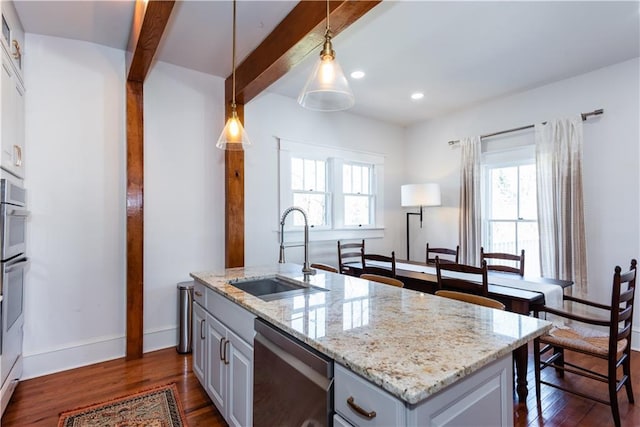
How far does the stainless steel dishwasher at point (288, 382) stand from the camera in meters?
1.15

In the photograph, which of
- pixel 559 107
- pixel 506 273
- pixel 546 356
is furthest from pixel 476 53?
pixel 546 356

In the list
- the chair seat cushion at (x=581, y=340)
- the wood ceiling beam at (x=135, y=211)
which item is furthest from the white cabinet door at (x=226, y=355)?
the chair seat cushion at (x=581, y=340)

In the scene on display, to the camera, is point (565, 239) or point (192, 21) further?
point (565, 239)

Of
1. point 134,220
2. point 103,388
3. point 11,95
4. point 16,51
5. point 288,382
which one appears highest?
point 16,51

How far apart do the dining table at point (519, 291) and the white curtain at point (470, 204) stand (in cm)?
112

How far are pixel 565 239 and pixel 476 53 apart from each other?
2155mm

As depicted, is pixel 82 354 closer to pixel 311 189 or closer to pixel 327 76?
pixel 311 189

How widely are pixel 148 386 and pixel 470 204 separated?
160 inches

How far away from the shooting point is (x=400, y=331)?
130 centimetres

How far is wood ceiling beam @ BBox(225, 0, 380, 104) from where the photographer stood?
→ 2062 mm

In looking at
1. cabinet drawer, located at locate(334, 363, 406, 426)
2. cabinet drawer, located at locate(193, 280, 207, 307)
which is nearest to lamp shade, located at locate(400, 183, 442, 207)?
cabinet drawer, located at locate(193, 280, 207, 307)

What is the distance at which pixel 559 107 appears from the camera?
12.1 ft

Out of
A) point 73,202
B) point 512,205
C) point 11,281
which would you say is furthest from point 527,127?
point 11,281

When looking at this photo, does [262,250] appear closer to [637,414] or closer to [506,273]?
[506,273]
